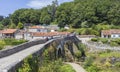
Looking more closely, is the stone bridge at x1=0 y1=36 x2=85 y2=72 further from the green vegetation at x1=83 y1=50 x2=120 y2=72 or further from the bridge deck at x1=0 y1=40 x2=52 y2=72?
the green vegetation at x1=83 y1=50 x2=120 y2=72

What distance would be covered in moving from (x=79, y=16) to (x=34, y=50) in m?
79.0

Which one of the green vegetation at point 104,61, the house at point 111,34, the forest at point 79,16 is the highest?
the forest at point 79,16

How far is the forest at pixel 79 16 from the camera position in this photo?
348 ft

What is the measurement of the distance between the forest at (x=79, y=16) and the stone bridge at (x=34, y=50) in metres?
36.1

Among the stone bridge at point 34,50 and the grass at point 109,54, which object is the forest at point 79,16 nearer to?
the grass at point 109,54

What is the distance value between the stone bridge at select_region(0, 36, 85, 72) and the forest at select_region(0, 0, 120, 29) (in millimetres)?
36106

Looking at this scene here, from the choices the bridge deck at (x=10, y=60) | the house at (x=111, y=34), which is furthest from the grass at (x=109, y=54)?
the bridge deck at (x=10, y=60)

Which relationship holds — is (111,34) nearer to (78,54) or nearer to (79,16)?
(79,16)

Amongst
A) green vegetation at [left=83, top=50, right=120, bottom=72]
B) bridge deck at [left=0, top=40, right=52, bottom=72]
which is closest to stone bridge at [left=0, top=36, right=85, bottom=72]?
bridge deck at [left=0, top=40, right=52, bottom=72]

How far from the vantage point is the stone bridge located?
21.3m

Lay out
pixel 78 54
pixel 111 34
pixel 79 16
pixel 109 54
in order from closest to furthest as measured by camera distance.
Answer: pixel 78 54 < pixel 109 54 < pixel 111 34 < pixel 79 16

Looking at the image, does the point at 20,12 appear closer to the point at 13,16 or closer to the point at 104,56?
the point at 13,16

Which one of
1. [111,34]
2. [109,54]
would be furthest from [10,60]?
[111,34]

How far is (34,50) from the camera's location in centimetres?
3014
